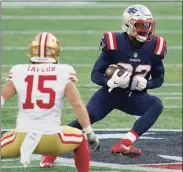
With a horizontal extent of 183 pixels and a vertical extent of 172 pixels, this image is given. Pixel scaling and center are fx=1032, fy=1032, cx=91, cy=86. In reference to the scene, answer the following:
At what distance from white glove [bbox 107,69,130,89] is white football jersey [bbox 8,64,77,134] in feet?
4.40

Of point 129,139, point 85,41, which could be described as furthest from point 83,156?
point 85,41

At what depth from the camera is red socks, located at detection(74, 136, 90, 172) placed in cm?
709

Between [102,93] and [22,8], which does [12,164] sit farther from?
[22,8]

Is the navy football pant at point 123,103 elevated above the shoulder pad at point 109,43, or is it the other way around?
the shoulder pad at point 109,43

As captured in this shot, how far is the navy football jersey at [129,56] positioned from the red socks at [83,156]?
132cm

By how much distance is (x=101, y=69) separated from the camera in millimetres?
8438

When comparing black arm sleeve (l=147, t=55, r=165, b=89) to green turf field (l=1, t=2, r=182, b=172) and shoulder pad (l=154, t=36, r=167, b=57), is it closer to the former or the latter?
shoulder pad (l=154, t=36, r=167, b=57)

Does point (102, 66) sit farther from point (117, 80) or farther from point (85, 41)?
point (85, 41)

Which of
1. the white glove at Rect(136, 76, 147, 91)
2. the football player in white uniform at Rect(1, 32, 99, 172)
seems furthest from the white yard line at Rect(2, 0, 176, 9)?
the football player in white uniform at Rect(1, 32, 99, 172)

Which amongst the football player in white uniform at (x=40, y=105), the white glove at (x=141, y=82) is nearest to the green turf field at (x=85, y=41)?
the white glove at (x=141, y=82)

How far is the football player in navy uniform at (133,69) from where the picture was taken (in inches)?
329

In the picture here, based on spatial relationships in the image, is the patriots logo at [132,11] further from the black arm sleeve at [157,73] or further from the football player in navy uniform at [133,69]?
the black arm sleeve at [157,73]

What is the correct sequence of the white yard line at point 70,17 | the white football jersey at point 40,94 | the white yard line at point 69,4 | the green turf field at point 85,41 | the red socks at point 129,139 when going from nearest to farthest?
the white football jersey at point 40,94 → the red socks at point 129,139 → the green turf field at point 85,41 → the white yard line at point 70,17 → the white yard line at point 69,4

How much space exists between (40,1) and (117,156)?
33.4 feet
